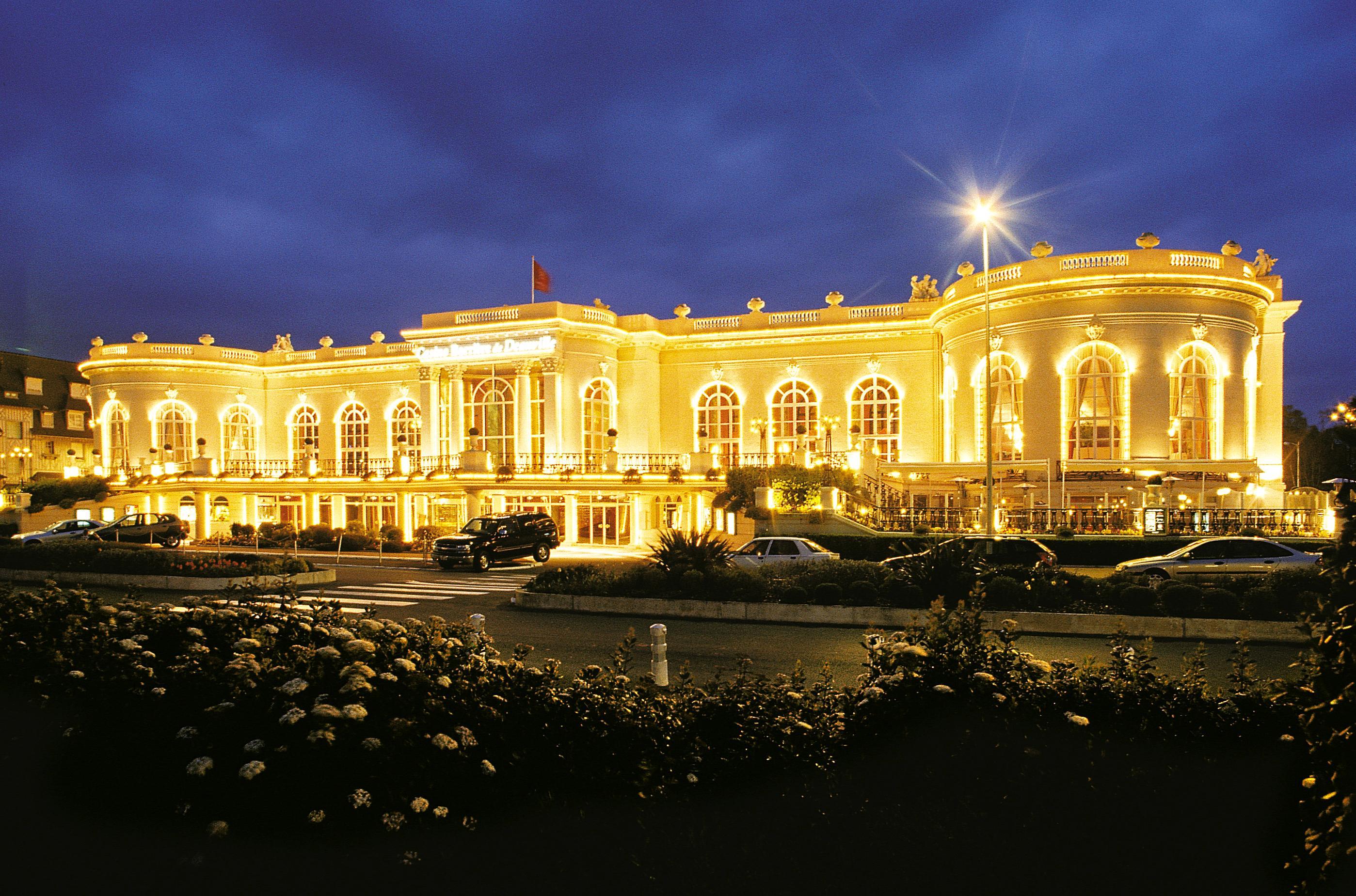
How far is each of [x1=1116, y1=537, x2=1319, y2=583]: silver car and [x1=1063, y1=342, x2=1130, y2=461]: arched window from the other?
42.2 ft

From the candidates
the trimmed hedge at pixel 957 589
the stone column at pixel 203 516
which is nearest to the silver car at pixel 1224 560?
the trimmed hedge at pixel 957 589

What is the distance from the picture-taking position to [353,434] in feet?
148

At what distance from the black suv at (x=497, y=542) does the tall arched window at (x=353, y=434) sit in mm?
20138

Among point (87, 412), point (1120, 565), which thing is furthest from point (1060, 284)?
point (87, 412)

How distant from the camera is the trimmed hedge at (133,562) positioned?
68.3ft

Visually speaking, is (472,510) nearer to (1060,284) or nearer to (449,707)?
(1060,284)

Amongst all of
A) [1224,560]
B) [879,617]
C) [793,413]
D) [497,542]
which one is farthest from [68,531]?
[1224,560]

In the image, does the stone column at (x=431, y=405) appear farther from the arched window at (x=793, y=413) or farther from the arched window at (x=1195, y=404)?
the arched window at (x=1195, y=404)

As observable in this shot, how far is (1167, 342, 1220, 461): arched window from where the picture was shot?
102 feet

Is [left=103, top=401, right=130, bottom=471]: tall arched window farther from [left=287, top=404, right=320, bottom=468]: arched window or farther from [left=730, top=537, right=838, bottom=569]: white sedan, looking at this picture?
[left=730, top=537, right=838, bottom=569]: white sedan

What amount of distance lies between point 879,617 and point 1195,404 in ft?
78.2

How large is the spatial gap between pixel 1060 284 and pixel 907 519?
11790 mm

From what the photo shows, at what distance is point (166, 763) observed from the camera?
17.4 feet

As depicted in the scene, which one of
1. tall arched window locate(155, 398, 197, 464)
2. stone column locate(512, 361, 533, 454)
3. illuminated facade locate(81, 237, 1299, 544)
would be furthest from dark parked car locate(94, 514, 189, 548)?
stone column locate(512, 361, 533, 454)
